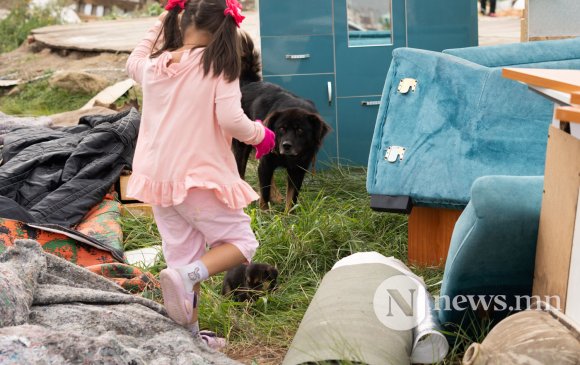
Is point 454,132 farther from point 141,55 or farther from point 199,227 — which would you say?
point 141,55

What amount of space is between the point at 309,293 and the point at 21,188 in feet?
7.63

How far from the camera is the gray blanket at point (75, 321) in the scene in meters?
2.80

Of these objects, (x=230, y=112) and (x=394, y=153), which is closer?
(x=230, y=112)

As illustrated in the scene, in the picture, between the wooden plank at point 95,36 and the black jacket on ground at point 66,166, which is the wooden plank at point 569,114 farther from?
the wooden plank at point 95,36

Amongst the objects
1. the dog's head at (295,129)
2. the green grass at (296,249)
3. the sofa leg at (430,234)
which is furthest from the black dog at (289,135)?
the sofa leg at (430,234)

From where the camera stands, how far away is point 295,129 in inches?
248

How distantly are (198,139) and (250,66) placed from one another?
3537 mm

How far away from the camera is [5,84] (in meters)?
11.9

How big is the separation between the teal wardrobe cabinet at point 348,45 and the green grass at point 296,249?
3.93 feet

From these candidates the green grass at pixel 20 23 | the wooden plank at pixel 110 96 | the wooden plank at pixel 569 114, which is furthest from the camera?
the green grass at pixel 20 23

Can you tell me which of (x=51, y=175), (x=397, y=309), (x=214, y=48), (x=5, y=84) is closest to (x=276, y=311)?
(x=397, y=309)

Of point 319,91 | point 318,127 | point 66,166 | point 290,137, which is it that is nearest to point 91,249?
point 66,166

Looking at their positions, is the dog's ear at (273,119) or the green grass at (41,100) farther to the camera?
the green grass at (41,100)

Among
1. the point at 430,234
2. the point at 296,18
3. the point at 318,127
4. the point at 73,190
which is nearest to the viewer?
the point at 430,234
